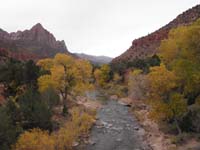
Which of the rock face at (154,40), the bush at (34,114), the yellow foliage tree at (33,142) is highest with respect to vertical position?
the rock face at (154,40)

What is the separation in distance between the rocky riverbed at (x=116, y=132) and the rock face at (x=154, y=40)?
88797 mm

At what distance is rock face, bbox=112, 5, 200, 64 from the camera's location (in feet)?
495

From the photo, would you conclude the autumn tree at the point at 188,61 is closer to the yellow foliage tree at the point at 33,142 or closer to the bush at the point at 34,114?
the bush at the point at 34,114

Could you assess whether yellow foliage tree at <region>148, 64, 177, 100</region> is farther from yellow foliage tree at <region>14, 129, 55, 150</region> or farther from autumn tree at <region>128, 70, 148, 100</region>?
autumn tree at <region>128, 70, 148, 100</region>

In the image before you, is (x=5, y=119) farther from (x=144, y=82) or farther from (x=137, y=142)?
(x=144, y=82)

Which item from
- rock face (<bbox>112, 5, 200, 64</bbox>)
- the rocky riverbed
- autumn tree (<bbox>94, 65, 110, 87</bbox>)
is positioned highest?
rock face (<bbox>112, 5, 200, 64</bbox>)

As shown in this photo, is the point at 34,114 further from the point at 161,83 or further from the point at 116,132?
the point at 161,83

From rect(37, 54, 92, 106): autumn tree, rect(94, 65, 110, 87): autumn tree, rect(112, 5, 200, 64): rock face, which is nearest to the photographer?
rect(37, 54, 92, 106): autumn tree

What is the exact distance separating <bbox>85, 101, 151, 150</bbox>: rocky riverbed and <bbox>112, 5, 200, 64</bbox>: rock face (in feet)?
291

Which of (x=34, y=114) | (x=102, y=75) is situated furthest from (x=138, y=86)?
(x=102, y=75)

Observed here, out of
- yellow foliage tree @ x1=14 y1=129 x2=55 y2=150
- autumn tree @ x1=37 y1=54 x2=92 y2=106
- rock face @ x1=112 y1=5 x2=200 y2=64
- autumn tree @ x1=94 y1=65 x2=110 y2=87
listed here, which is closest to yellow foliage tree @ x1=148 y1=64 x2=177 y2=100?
yellow foliage tree @ x1=14 y1=129 x2=55 y2=150

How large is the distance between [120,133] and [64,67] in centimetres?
1479

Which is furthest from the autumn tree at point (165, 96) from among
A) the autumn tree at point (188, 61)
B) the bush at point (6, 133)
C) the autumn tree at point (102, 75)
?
the autumn tree at point (102, 75)

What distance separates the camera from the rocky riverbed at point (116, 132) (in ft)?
132
